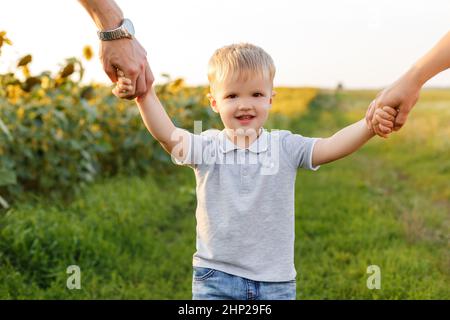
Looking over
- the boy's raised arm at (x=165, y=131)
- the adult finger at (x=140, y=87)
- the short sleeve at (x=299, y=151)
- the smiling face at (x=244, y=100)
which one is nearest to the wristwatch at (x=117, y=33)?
the adult finger at (x=140, y=87)

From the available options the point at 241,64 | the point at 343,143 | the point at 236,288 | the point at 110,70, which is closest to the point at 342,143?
the point at 343,143

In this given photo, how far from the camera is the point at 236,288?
2.14 m

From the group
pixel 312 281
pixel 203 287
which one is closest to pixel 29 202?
pixel 312 281

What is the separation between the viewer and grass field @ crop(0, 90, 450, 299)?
363 cm

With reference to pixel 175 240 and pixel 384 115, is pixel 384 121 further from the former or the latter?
pixel 175 240

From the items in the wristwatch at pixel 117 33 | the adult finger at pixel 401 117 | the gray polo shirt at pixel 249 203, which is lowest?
the gray polo shirt at pixel 249 203

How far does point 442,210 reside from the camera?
5559mm

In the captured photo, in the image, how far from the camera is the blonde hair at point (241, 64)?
2121 mm

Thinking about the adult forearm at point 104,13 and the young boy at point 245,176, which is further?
the adult forearm at point 104,13

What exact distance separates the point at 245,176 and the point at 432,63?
2.61 ft

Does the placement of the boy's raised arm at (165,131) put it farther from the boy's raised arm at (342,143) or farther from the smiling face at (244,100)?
the boy's raised arm at (342,143)

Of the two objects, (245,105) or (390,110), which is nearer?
(245,105)

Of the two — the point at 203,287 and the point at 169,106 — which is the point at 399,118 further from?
the point at 169,106
